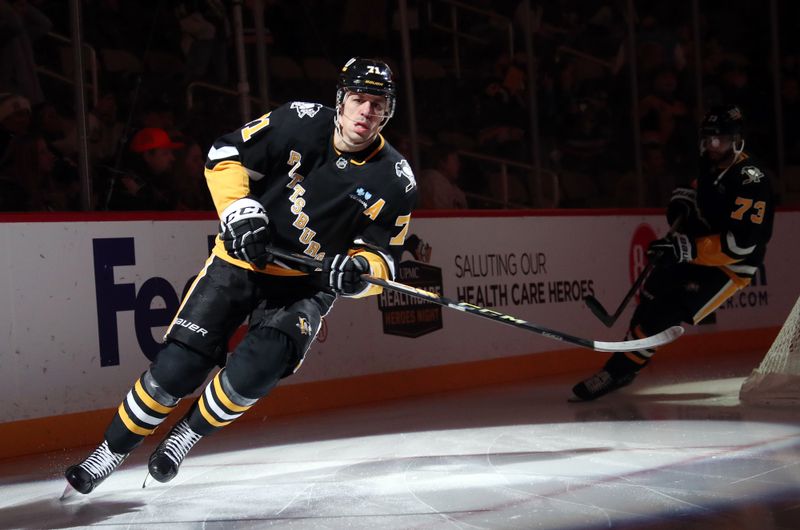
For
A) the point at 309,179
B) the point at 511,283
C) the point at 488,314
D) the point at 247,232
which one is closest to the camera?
Result: the point at 247,232

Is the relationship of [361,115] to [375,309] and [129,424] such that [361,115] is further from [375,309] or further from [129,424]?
[375,309]

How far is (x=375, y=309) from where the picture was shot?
234 inches

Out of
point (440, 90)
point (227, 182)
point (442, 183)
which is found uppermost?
point (440, 90)

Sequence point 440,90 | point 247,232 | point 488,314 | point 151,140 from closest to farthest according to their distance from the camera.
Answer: point 247,232 < point 488,314 < point 151,140 < point 440,90

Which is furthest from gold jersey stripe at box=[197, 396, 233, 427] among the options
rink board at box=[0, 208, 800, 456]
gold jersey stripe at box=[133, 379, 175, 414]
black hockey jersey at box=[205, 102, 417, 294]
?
rink board at box=[0, 208, 800, 456]

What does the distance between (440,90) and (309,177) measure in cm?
387

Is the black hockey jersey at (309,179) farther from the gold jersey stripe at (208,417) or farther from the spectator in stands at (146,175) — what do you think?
the spectator in stands at (146,175)

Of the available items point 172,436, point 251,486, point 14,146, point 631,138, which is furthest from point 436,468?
point 631,138

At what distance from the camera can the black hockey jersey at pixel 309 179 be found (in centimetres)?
339

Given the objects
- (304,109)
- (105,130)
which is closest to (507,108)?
(105,130)

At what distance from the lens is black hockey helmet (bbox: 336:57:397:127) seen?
3283 millimetres

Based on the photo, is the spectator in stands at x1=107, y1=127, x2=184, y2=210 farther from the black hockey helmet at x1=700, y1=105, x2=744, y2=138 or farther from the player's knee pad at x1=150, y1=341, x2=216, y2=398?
the black hockey helmet at x1=700, y1=105, x2=744, y2=138

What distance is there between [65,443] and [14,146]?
1.41 m

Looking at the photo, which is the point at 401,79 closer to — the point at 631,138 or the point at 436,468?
the point at 631,138
